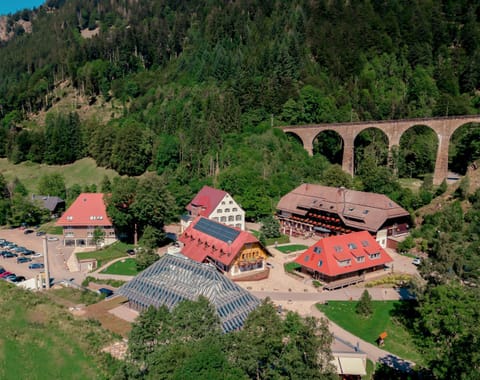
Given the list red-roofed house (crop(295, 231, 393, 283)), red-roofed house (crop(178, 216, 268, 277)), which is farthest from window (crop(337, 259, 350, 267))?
red-roofed house (crop(178, 216, 268, 277))

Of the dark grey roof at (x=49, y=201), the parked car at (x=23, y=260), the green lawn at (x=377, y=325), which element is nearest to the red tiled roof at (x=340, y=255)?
the green lawn at (x=377, y=325)

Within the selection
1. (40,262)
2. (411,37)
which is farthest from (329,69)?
(40,262)

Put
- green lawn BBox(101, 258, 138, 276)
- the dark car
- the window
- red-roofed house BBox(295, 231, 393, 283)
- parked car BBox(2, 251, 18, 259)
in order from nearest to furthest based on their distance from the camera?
the dark car → red-roofed house BBox(295, 231, 393, 283) → the window → green lawn BBox(101, 258, 138, 276) → parked car BBox(2, 251, 18, 259)

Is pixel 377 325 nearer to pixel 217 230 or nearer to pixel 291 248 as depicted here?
pixel 217 230

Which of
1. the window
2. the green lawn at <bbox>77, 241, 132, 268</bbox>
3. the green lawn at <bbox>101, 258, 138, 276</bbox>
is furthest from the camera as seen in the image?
the green lawn at <bbox>77, 241, 132, 268</bbox>

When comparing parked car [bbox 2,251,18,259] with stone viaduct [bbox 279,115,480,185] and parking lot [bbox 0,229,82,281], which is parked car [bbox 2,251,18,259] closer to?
parking lot [bbox 0,229,82,281]

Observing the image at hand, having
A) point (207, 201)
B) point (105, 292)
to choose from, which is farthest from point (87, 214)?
point (105, 292)

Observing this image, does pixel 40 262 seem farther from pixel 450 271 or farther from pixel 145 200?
pixel 450 271
